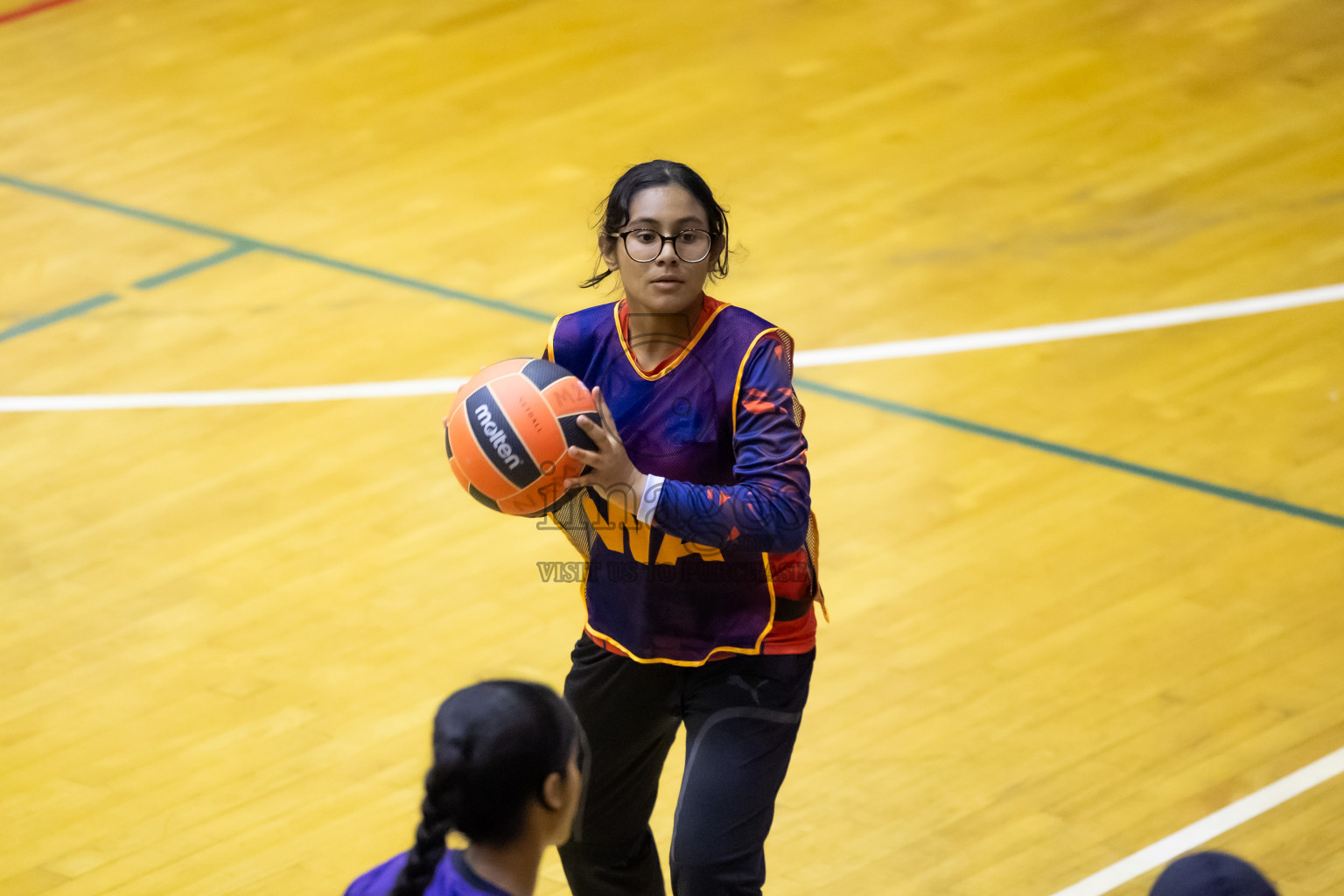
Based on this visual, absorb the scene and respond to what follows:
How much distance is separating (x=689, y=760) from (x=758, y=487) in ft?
1.80

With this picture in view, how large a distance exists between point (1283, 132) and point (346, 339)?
4.26 metres

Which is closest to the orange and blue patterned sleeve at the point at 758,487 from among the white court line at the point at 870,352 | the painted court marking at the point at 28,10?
the white court line at the point at 870,352

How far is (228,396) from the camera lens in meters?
6.11

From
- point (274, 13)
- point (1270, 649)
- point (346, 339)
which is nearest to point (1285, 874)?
point (1270, 649)

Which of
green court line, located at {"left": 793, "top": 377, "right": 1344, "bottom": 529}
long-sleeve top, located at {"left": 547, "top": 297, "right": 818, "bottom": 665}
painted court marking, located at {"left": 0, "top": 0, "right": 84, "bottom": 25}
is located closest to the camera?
long-sleeve top, located at {"left": 547, "top": 297, "right": 818, "bottom": 665}

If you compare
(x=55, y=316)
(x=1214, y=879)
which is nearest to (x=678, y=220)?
(x=1214, y=879)

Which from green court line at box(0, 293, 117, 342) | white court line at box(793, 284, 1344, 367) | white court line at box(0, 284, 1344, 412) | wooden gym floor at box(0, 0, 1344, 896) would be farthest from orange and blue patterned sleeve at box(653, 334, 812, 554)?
green court line at box(0, 293, 117, 342)

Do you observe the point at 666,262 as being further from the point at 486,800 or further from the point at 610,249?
the point at 486,800

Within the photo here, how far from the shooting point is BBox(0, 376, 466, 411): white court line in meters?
6.07

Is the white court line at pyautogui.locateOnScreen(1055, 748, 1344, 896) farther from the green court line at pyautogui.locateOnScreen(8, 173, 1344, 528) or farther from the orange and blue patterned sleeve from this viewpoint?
the orange and blue patterned sleeve

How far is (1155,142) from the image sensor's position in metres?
7.84

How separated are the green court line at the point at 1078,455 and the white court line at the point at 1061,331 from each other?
0.73ft

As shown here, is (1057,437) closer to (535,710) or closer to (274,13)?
(535,710)

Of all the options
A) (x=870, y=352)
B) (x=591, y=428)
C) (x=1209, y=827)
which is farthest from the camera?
(x=870, y=352)
